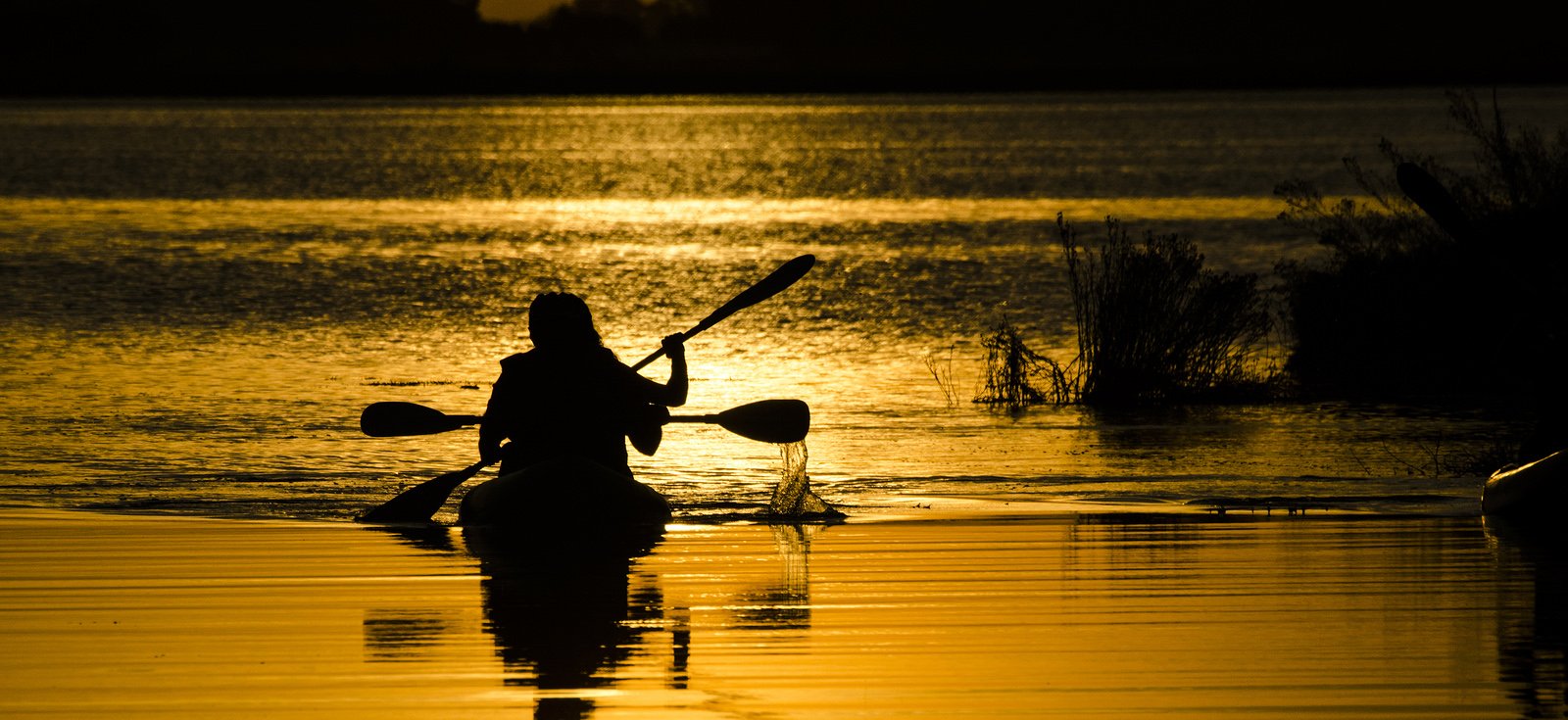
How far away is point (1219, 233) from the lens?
55.8 m

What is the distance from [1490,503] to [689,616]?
5526 millimetres

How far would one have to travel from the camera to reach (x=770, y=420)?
15.2 m

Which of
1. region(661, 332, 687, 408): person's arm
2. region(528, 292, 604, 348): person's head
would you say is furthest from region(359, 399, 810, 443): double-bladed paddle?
region(528, 292, 604, 348): person's head

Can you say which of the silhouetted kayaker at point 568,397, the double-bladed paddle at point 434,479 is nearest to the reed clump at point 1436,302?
the double-bladed paddle at point 434,479

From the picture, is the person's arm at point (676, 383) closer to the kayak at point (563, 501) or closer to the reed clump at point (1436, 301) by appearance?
the kayak at point (563, 501)

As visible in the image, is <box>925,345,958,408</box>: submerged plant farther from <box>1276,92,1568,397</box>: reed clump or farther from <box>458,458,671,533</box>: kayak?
<box>458,458,671,533</box>: kayak

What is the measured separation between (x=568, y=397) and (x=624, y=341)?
15.9 metres

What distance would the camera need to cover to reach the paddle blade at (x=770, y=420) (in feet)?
49.4

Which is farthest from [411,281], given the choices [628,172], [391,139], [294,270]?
[391,139]

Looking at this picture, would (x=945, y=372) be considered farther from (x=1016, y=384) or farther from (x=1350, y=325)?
(x=1350, y=325)

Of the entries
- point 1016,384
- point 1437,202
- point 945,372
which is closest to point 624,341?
point 945,372

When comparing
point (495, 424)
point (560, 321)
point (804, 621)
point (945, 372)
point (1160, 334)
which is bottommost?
point (804, 621)

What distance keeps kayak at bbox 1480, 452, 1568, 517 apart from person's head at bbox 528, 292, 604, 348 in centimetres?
522

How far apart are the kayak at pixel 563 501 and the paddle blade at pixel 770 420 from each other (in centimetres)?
126
